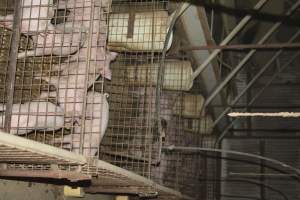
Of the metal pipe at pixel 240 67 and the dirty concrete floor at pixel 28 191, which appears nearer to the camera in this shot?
the dirty concrete floor at pixel 28 191

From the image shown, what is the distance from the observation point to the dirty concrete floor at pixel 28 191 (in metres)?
3.37

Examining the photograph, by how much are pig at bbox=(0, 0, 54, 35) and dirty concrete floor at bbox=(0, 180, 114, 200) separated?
46.3 inches

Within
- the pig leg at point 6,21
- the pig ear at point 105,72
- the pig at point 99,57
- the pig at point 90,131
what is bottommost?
the pig at point 90,131

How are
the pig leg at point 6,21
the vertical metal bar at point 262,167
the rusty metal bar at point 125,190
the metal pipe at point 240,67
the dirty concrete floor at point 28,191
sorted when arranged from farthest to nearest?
the vertical metal bar at point 262,167, the metal pipe at point 240,67, the rusty metal bar at point 125,190, the dirty concrete floor at point 28,191, the pig leg at point 6,21

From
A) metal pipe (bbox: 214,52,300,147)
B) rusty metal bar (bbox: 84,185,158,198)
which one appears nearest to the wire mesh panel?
rusty metal bar (bbox: 84,185,158,198)

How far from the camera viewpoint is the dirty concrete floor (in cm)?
337

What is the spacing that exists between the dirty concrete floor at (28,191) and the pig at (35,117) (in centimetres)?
82

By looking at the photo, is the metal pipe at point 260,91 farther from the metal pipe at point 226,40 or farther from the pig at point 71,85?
the pig at point 71,85

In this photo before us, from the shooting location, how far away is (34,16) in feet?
9.07

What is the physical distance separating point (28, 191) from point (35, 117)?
112cm

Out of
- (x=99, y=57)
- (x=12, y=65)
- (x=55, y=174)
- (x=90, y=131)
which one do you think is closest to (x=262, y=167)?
(x=99, y=57)

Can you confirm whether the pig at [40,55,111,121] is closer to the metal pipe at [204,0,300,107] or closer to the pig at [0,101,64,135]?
the pig at [0,101,64,135]

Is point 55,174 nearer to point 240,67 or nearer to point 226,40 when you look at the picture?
point 226,40

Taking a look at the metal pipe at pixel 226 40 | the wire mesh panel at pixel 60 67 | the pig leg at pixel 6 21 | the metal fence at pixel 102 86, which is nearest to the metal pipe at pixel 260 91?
the metal fence at pixel 102 86
